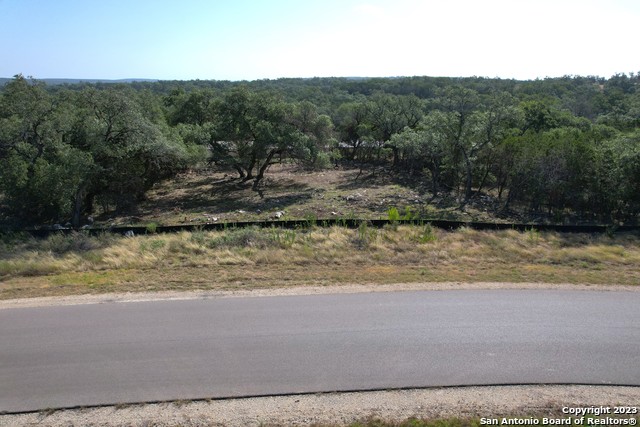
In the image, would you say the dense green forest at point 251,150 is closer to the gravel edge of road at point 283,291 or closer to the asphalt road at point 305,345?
the gravel edge of road at point 283,291

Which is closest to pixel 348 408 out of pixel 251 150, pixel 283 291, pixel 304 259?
pixel 283 291

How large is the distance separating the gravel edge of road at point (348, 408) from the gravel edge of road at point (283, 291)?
4.42 meters

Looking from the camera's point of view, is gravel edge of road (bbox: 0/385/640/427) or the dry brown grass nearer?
gravel edge of road (bbox: 0/385/640/427)

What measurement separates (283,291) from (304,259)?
2939mm

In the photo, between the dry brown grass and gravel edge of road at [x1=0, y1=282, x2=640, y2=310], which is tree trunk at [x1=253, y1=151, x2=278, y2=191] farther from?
gravel edge of road at [x1=0, y1=282, x2=640, y2=310]

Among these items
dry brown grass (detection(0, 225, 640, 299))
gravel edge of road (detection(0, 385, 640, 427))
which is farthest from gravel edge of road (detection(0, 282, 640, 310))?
gravel edge of road (detection(0, 385, 640, 427))

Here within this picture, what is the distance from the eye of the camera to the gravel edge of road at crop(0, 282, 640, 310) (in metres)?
11.2

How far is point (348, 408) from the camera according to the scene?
276 inches

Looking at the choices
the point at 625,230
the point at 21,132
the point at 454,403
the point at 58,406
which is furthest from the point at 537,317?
the point at 21,132

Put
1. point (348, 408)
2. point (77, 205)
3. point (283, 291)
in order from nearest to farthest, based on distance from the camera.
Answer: point (348, 408) < point (283, 291) < point (77, 205)

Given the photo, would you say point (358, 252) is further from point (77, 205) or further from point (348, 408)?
point (77, 205)

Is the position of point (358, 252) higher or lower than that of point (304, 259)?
higher

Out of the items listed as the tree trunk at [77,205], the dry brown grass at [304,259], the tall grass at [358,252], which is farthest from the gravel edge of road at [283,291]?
the tree trunk at [77,205]

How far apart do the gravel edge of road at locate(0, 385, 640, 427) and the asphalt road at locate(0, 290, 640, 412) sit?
21cm
